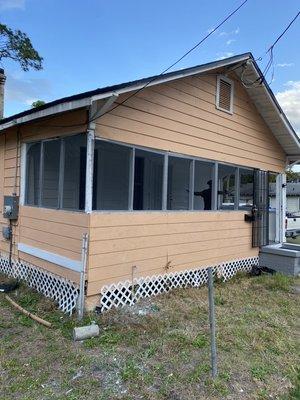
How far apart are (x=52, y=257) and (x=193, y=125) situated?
3.55m

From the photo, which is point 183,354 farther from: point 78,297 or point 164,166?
point 164,166

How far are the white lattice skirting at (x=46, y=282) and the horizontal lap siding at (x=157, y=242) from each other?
0.42 m

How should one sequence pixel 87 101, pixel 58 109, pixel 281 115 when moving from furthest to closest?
pixel 281 115
pixel 58 109
pixel 87 101

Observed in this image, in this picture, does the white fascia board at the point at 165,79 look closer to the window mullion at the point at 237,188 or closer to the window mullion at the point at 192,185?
the window mullion at the point at 192,185

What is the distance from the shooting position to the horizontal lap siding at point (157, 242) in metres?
5.31

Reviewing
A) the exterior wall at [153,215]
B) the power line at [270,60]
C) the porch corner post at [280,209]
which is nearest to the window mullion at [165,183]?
the exterior wall at [153,215]

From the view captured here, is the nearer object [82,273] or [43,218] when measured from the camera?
[82,273]

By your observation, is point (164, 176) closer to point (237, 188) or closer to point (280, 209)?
point (237, 188)

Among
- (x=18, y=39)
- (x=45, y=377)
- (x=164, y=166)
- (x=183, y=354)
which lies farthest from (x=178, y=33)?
(x=18, y=39)

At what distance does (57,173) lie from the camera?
244 inches

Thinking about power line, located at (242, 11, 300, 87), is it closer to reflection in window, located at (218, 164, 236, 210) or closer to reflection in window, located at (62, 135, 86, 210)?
reflection in window, located at (218, 164, 236, 210)

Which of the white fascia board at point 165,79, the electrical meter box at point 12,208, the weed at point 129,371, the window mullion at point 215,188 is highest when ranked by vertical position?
the white fascia board at point 165,79

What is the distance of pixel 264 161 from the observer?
31.1ft

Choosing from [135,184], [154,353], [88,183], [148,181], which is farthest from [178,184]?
[154,353]
